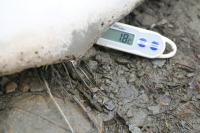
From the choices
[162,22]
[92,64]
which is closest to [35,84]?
Answer: [92,64]

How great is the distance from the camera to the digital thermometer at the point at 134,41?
4.74 feet

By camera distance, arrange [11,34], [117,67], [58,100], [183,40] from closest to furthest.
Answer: [11,34] → [58,100] → [117,67] → [183,40]

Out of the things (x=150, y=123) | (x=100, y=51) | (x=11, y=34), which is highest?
(x=11, y=34)

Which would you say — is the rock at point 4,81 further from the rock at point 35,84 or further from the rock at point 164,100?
the rock at point 164,100

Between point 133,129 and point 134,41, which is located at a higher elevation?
point 134,41

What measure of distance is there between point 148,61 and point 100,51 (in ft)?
0.53

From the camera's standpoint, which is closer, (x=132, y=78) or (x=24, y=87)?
(x=24, y=87)

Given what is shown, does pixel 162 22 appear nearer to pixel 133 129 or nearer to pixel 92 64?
pixel 92 64

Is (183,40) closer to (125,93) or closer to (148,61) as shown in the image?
(148,61)

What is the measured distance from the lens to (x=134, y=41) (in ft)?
4.74

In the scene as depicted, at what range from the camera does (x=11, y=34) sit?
1172 millimetres

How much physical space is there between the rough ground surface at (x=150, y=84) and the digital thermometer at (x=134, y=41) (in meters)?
0.03

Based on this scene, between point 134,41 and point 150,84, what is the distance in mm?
148

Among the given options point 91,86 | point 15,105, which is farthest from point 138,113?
point 15,105
